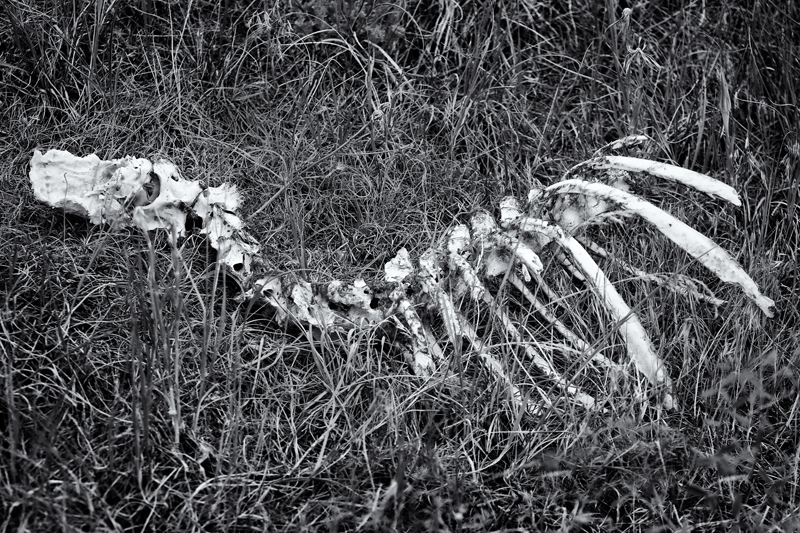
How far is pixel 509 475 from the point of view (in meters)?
2.04

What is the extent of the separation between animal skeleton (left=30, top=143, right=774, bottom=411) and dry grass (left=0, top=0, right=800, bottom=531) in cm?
8

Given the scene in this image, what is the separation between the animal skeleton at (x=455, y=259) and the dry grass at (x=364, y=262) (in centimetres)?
8

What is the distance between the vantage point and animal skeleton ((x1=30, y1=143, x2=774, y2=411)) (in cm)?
217

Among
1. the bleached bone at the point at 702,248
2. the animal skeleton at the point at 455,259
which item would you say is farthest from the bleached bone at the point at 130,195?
the bleached bone at the point at 702,248

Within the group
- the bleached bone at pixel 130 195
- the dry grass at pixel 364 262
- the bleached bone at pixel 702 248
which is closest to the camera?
the dry grass at pixel 364 262

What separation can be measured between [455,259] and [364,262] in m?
0.41

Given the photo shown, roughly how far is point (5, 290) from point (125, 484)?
2.25 feet

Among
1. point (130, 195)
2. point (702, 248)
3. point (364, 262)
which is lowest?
point (364, 262)

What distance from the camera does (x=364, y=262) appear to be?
2594mm

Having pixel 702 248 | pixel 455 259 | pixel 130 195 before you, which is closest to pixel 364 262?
pixel 455 259

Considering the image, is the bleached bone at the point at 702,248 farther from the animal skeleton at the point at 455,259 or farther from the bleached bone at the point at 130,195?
the bleached bone at the point at 130,195

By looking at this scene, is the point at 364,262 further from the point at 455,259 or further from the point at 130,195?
the point at 130,195

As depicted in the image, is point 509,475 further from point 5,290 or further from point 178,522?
point 5,290

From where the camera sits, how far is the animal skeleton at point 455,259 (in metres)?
2.17
